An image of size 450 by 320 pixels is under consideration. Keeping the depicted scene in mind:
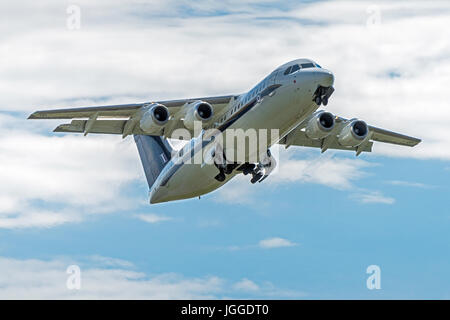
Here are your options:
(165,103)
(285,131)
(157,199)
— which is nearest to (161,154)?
(157,199)

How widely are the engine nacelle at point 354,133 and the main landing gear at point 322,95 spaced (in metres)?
4.88

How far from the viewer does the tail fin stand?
116 ft

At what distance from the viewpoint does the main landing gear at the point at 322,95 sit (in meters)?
26.5

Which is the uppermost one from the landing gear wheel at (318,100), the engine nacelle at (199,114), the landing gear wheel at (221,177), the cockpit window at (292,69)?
the cockpit window at (292,69)

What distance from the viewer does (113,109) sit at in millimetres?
29438

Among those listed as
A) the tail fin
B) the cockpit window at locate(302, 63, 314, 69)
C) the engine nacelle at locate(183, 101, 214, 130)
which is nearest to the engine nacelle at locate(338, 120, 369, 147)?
the cockpit window at locate(302, 63, 314, 69)

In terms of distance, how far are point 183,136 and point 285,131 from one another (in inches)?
192

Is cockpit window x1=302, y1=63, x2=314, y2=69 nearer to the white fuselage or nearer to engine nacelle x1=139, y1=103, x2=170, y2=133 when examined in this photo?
the white fuselage

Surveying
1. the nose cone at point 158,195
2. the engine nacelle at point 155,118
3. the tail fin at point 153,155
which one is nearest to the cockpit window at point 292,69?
the engine nacelle at point 155,118

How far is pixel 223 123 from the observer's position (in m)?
29.2

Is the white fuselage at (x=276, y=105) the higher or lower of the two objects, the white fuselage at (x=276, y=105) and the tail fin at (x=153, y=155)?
the lower

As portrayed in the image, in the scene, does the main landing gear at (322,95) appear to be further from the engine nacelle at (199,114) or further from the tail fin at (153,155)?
the tail fin at (153,155)

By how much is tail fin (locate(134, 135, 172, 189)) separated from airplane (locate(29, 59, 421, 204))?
1378 millimetres

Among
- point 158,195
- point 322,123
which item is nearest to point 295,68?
point 322,123
